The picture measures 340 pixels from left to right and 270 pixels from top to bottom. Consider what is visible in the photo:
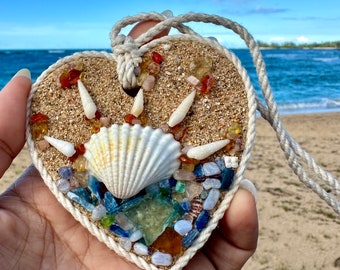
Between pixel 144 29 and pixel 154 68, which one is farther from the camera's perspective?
pixel 144 29

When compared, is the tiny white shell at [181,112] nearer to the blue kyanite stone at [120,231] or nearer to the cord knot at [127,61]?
the cord knot at [127,61]

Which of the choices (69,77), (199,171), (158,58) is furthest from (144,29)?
(199,171)

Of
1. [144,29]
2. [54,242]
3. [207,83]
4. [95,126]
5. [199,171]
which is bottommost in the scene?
[54,242]

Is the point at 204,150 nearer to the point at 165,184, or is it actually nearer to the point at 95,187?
the point at 165,184

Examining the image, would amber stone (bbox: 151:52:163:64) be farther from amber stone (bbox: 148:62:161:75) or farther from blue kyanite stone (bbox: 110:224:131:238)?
blue kyanite stone (bbox: 110:224:131:238)

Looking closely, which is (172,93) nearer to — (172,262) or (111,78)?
(111,78)

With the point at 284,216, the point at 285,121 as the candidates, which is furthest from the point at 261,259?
the point at 285,121

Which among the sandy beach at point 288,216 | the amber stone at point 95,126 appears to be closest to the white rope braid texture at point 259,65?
the amber stone at point 95,126
